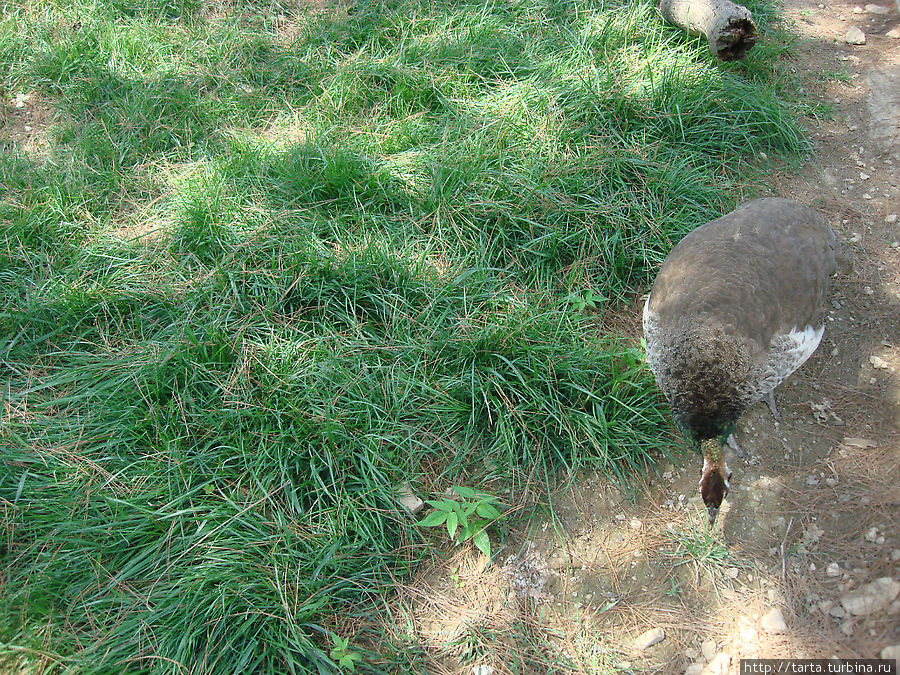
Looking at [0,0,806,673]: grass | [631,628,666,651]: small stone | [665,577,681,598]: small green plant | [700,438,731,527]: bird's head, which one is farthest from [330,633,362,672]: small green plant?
[700,438,731,527]: bird's head

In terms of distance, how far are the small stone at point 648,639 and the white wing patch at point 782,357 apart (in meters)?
1.10

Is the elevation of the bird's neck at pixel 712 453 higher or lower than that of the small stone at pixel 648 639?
higher

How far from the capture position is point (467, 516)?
2768 mm

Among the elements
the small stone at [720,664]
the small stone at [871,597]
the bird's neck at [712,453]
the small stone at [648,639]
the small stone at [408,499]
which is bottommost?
the small stone at [648,639]

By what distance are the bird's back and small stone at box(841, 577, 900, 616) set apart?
801mm

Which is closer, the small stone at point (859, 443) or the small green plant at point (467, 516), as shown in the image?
the small green plant at point (467, 516)

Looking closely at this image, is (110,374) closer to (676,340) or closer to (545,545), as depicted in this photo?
(545,545)

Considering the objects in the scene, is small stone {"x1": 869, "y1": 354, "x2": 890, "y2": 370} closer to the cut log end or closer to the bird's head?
the bird's head

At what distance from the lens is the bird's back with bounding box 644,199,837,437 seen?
277 cm

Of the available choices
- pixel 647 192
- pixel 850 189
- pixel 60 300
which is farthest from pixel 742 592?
pixel 60 300

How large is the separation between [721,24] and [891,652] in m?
3.94

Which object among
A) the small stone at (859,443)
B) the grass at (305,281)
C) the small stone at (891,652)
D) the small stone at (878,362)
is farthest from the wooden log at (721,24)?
the small stone at (891,652)

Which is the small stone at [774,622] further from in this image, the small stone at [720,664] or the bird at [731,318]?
the bird at [731,318]

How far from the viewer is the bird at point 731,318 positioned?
2756mm
